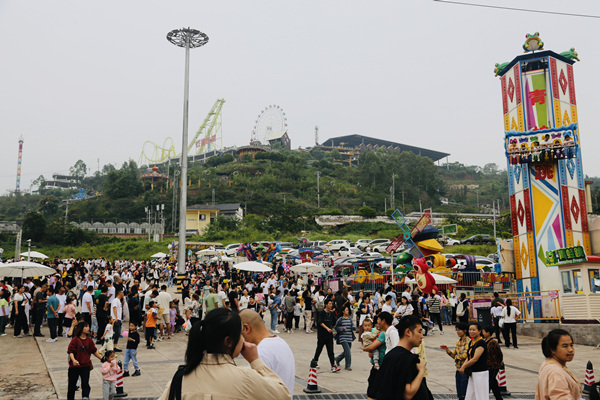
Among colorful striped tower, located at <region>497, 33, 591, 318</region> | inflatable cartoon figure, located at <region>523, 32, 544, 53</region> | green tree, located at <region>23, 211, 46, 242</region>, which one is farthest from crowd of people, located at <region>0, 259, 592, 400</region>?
green tree, located at <region>23, 211, 46, 242</region>

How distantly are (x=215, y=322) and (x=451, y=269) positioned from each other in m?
23.1

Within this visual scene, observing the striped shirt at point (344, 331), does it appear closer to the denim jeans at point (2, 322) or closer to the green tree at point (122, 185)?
the denim jeans at point (2, 322)

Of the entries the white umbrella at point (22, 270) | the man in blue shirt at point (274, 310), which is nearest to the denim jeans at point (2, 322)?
the white umbrella at point (22, 270)

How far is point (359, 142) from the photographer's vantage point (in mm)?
153000

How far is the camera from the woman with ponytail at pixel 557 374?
3836mm

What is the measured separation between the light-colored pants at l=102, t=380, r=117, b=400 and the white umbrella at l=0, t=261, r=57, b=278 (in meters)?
9.80

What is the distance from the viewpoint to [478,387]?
639 cm

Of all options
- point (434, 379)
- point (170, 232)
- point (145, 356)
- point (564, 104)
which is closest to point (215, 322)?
point (434, 379)

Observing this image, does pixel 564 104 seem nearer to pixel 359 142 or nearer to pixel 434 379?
pixel 434 379

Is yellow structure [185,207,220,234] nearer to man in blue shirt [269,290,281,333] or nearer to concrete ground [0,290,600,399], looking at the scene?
man in blue shirt [269,290,281,333]

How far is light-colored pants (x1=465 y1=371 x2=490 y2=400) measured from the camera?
6387 mm

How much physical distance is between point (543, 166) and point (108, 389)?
17.6 metres

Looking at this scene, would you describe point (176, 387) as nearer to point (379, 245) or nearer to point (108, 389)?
point (108, 389)

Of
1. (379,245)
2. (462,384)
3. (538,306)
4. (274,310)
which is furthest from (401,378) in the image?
(379,245)
